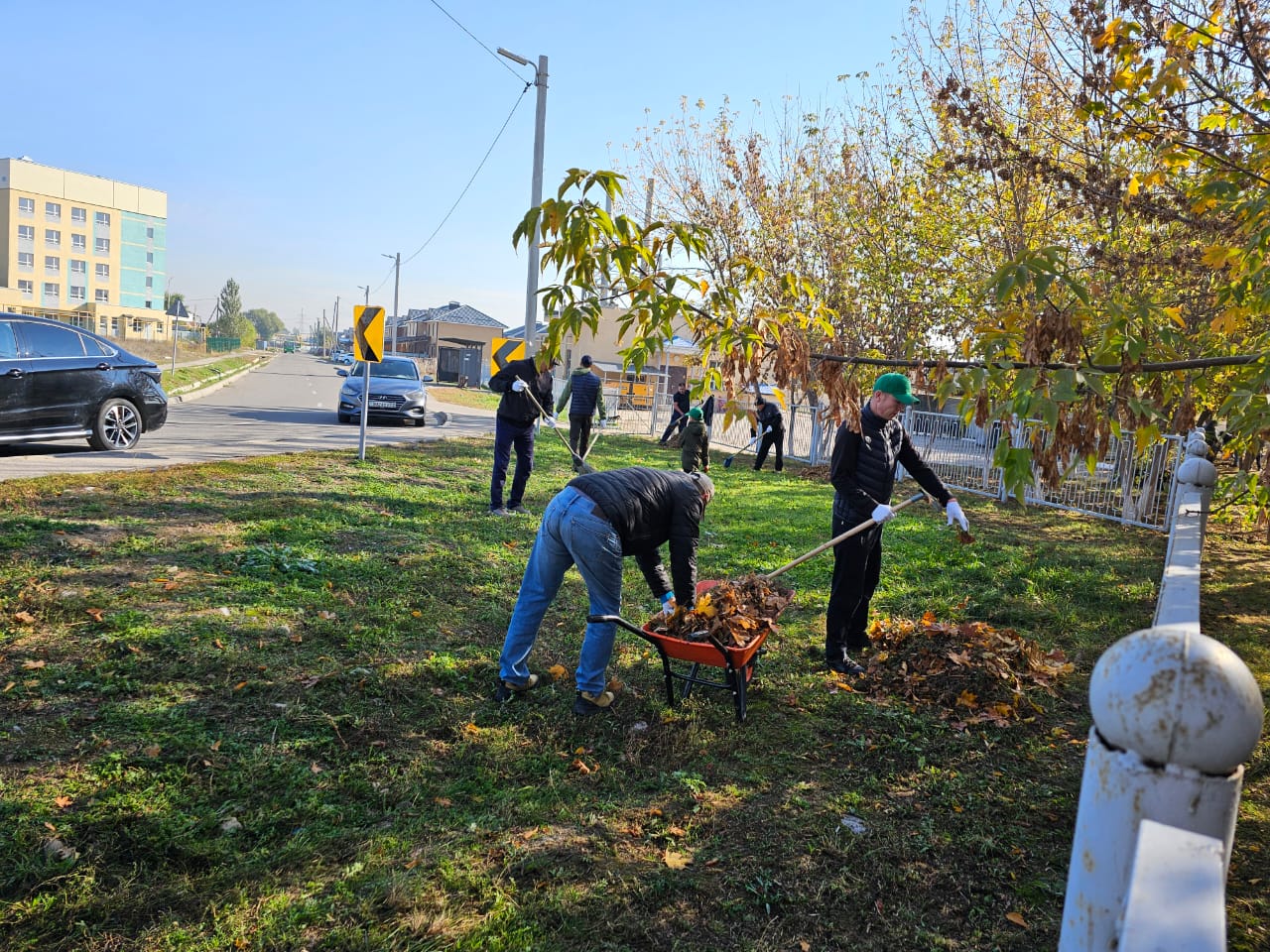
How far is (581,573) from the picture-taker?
4.43 meters

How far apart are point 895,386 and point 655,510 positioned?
1944 millimetres

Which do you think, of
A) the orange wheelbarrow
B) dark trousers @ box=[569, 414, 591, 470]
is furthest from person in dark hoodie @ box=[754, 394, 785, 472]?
the orange wheelbarrow

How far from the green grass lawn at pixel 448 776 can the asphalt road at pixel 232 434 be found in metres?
3.74

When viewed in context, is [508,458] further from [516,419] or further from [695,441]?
[695,441]

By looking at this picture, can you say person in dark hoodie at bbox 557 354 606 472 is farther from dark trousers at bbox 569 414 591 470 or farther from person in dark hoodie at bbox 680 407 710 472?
person in dark hoodie at bbox 680 407 710 472

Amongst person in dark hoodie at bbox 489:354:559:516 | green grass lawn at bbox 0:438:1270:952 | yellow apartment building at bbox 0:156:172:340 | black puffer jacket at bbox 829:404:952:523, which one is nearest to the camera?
green grass lawn at bbox 0:438:1270:952

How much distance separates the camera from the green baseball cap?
5387 mm

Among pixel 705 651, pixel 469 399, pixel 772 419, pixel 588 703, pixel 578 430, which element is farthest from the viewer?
pixel 469 399

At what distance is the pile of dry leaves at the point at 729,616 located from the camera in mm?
4559

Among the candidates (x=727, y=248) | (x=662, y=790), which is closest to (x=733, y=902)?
(x=662, y=790)

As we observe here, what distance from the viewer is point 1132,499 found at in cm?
1215

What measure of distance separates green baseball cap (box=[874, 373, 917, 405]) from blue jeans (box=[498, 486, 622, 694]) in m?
2.17

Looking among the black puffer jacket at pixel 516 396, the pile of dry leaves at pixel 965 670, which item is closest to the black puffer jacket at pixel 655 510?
the pile of dry leaves at pixel 965 670

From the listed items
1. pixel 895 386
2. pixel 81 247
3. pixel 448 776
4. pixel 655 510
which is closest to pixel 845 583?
pixel 895 386
